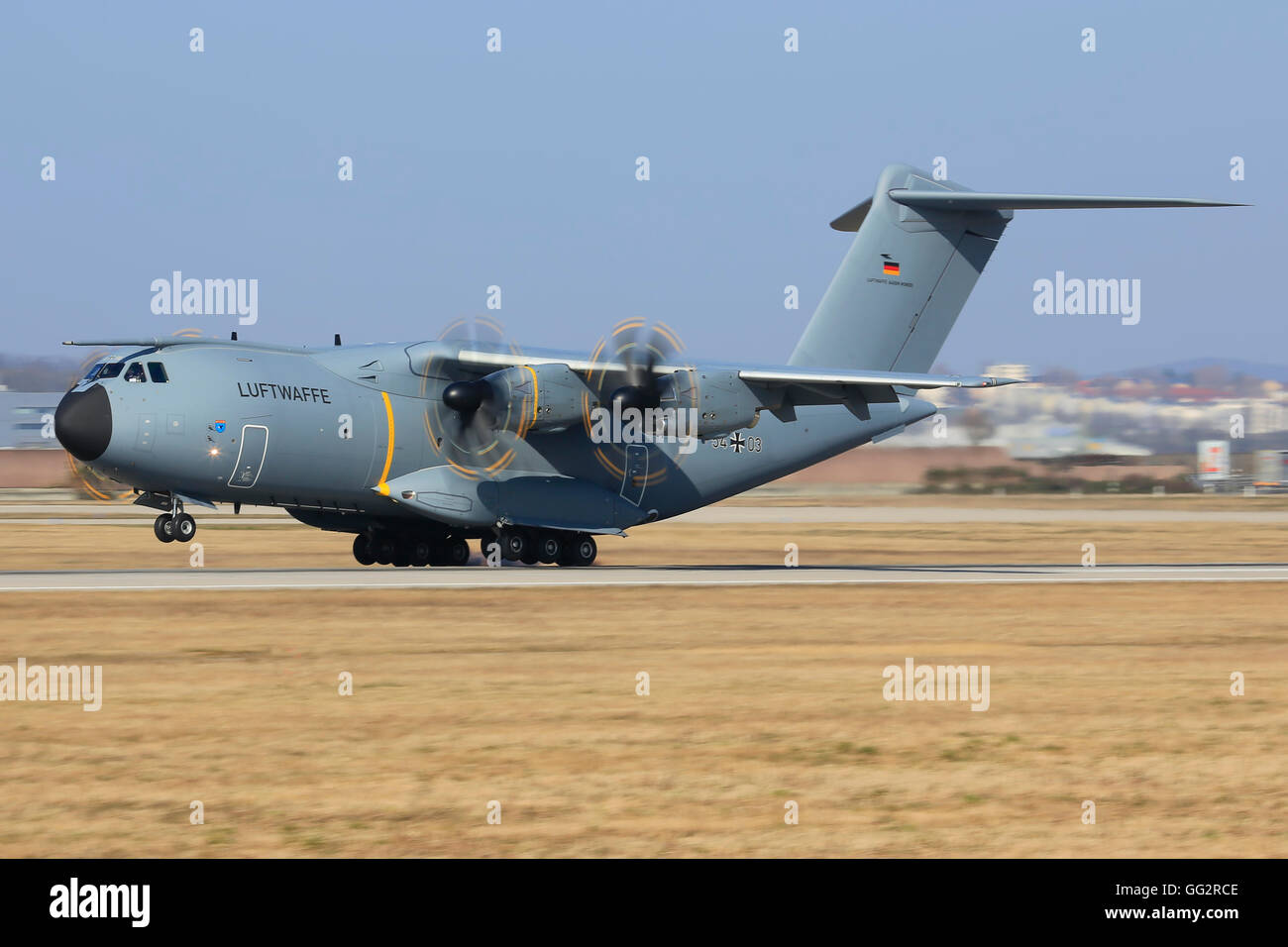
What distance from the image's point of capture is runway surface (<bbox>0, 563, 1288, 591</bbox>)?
21.5m

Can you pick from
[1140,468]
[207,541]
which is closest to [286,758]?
[207,541]

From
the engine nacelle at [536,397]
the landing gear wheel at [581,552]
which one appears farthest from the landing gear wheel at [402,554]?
the engine nacelle at [536,397]

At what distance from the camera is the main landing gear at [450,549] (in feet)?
88.5

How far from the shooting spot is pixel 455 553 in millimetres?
27547

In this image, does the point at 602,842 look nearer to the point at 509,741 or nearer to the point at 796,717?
the point at 509,741

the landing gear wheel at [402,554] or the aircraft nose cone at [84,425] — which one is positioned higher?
the aircraft nose cone at [84,425]

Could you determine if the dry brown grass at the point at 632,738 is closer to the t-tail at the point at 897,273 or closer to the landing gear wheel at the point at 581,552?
the landing gear wheel at the point at 581,552

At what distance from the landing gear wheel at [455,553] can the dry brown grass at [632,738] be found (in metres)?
9.18

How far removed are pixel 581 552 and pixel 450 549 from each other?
8.30 ft

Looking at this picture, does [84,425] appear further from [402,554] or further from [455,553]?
[455,553]

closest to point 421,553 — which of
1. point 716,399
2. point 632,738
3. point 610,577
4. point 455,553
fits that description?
point 455,553

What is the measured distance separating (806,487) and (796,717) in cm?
6076

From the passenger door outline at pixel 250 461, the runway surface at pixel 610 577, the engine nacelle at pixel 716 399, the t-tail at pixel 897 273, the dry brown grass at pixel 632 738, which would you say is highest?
the t-tail at pixel 897 273
